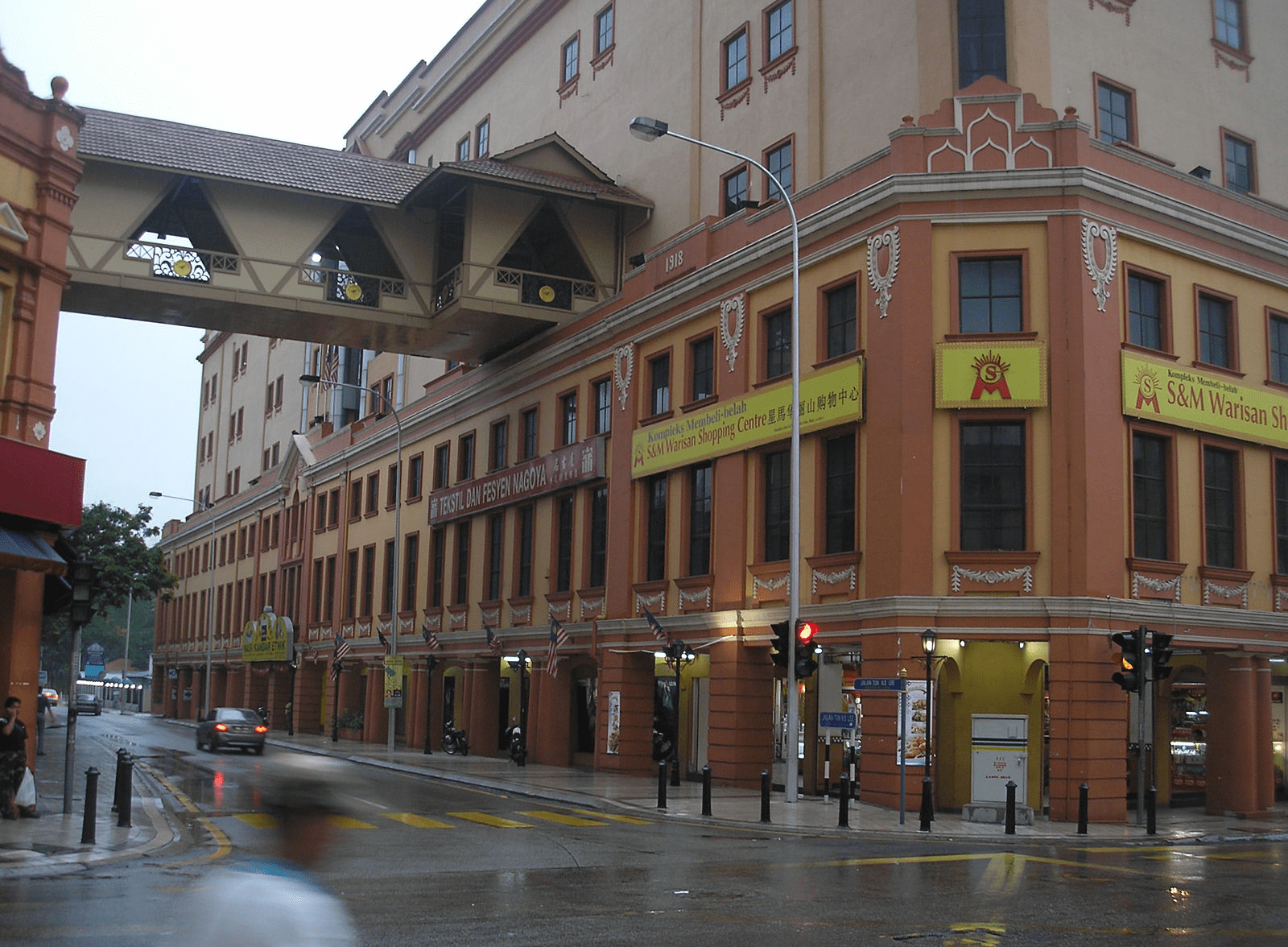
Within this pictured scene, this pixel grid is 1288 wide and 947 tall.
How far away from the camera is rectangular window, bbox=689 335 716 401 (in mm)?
32875

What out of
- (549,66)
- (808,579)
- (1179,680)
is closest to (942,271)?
(808,579)

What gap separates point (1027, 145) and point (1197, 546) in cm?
888

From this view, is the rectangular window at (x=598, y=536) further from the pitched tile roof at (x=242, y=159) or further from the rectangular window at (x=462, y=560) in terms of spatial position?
the pitched tile roof at (x=242, y=159)

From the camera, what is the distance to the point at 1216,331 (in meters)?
28.5

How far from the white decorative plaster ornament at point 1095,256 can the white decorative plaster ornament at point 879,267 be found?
3623 millimetres

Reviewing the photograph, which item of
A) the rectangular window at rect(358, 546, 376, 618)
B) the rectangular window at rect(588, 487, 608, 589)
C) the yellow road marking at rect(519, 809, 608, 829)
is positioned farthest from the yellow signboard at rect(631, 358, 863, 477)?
the rectangular window at rect(358, 546, 376, 618)

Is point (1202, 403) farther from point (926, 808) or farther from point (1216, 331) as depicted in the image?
point (926, 808)

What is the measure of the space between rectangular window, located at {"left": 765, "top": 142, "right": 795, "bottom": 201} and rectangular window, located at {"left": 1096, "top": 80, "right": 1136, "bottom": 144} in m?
7.43

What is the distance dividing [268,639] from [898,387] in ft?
152

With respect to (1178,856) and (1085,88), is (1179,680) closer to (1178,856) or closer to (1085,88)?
(1178,856)

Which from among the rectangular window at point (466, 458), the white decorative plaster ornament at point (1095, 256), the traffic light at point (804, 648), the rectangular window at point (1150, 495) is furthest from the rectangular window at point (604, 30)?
the traffic light at point (804, 648)

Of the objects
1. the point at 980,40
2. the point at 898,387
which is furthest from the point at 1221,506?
the point at 980,40

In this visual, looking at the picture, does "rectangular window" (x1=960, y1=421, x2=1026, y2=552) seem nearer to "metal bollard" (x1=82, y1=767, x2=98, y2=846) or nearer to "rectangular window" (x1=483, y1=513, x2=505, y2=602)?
"metal bollard" (x1=82, y1=767, x2=98, y2=846)

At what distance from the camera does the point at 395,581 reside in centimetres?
4553
